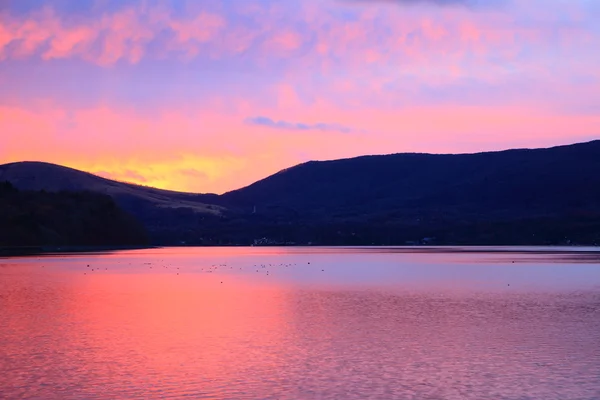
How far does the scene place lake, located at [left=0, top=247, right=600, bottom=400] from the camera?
28797mm

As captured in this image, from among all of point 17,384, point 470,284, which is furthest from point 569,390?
point 470,284

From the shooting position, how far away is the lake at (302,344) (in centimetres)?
2880

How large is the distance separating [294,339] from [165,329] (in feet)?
28.2

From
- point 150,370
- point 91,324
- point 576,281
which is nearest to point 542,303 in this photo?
point 576,281

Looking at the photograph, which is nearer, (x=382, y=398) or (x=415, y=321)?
(x=382, y=398)

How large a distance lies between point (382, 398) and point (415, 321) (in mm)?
21845

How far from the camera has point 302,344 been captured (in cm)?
3941

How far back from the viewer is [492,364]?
33.1m

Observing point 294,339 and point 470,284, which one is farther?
point 470,284

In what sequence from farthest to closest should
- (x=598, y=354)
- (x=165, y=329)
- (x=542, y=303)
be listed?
(x=542, y=303), (x=165, y=329), (x=598, y=354)


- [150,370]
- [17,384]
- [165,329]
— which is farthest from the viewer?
[165,329]

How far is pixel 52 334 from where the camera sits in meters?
43.0

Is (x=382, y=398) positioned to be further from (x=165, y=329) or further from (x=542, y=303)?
(x=542, y=303)

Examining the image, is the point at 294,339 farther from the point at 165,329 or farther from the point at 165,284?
the point at 165,284
